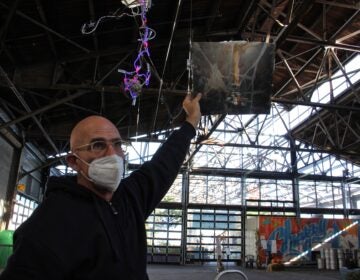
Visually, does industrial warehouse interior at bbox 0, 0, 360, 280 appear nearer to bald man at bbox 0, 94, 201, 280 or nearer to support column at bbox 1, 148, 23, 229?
support column at bbox 1, 148, 23, 229

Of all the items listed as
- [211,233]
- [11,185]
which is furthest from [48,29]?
[211,233]

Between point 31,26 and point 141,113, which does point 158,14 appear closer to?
point 31,26

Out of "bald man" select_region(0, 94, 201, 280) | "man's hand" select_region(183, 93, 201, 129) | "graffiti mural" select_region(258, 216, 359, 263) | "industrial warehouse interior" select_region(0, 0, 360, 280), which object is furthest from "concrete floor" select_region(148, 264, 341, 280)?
"bald man" select_region(0, 94, 201, 280)

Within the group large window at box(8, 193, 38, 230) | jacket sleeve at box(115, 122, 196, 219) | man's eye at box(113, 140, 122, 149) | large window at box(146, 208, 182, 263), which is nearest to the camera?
man's eye at box(113, 140, 122, 149)

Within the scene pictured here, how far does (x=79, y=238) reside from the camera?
3.48ft

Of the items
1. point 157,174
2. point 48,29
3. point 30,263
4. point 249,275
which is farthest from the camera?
→ point 249,275

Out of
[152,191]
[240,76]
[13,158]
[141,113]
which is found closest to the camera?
[152,191]

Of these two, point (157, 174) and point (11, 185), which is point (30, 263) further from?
point (11, 185)

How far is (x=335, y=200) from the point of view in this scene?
20453 millimetres

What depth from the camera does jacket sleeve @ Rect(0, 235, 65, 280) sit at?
0.93m

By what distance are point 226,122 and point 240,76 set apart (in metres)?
12.8

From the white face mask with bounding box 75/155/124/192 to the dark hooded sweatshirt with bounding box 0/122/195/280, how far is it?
0.06 meters

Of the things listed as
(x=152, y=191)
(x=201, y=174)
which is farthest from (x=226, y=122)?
(x=152, y=191)

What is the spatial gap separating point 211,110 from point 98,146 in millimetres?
3239
